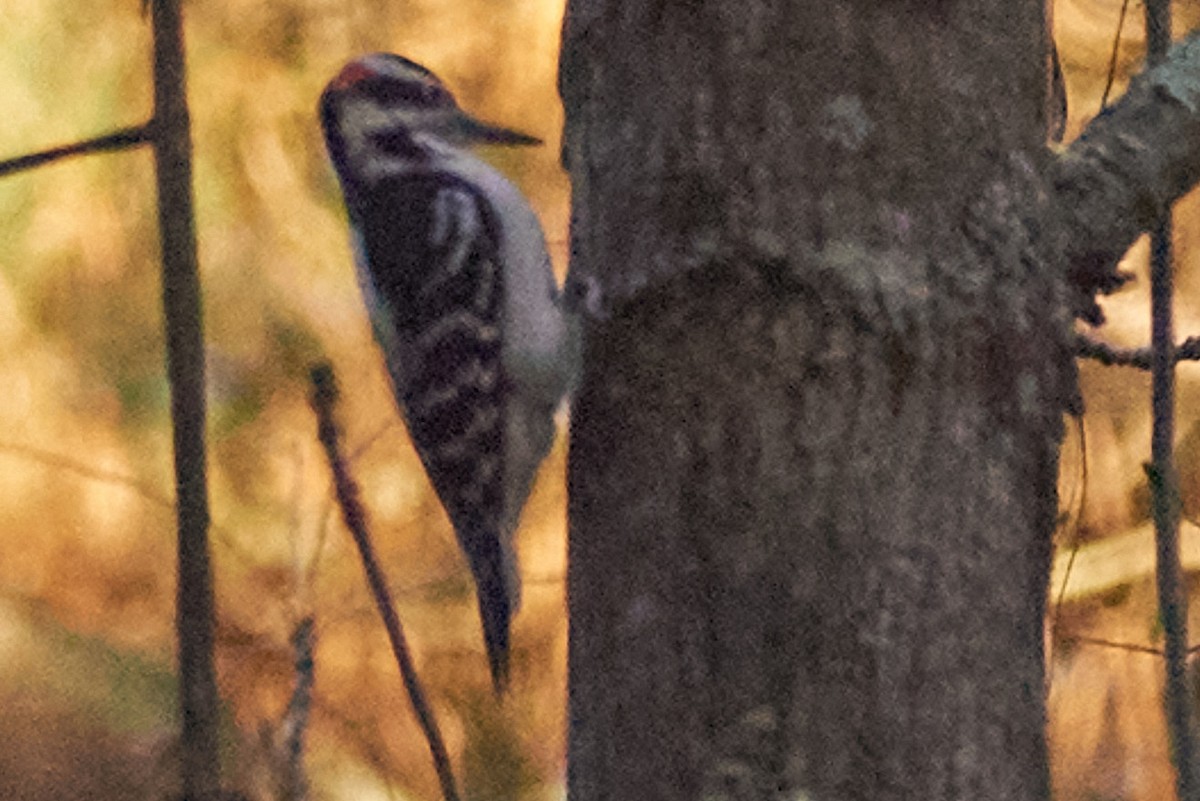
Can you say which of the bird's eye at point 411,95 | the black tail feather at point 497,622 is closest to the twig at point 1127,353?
the black tail feather at point 497,622

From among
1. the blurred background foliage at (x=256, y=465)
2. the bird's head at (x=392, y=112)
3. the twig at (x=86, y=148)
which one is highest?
the twig at (x=86, y=148)

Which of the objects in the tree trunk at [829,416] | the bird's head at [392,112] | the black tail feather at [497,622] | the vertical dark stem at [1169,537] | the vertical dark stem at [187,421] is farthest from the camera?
the bird's head at [392,112]

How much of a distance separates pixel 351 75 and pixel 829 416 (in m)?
0.77

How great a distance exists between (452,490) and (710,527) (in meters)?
0.57

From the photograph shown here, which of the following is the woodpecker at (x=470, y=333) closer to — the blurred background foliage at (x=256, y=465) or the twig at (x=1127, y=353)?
the blurred background foliage at (x=256, y=465)

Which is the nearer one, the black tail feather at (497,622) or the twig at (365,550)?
the twig at (365,550)

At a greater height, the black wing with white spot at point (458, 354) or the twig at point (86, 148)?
the twig at point (86, 148)

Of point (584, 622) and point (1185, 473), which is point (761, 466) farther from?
point (1185, 473)

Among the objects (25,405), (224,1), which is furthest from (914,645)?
(224,1)

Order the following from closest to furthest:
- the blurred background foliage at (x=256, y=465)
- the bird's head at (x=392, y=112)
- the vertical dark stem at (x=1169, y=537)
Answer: the vertical dark stem at (x=1169, y=537) → the bird's head at (x=392, y=112) → the blurred background foliage at (x=256, y=465)

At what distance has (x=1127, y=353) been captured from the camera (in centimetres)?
84

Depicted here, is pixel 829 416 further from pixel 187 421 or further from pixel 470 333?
pixel 470 333

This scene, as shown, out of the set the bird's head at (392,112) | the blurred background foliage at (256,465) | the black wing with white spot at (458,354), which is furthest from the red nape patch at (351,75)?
the blurred background foliage at (256,465)

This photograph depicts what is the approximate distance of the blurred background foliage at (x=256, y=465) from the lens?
5.06 feet
